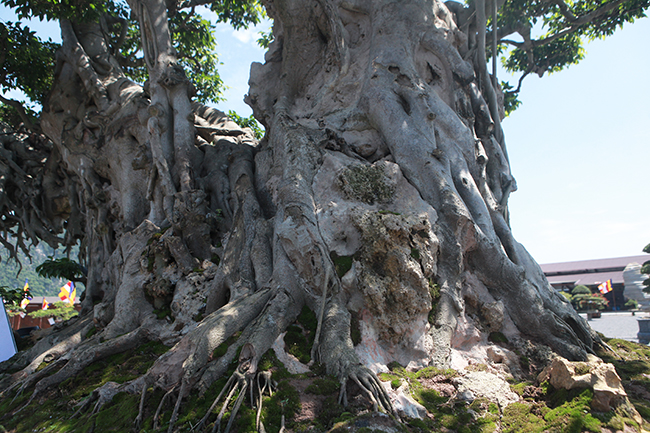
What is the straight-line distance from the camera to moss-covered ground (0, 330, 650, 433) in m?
2.97

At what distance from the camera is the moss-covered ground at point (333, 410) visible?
9.74 ft

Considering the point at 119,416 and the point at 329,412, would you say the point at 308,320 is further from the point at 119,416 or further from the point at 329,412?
the point at 119,416

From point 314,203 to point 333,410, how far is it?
2.66 metres

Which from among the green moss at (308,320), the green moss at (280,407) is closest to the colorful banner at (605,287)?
the green moss at (308,320)

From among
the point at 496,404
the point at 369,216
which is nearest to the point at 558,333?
the point at 496,404

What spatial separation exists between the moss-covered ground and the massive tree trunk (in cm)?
21

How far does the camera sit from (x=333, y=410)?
3066 millimetres

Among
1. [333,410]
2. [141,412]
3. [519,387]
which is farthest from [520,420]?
[141,412]

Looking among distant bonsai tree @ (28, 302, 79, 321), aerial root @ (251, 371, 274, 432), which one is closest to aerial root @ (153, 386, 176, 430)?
aerial root @ (251, 371, 274, 432)

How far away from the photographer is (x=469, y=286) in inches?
197

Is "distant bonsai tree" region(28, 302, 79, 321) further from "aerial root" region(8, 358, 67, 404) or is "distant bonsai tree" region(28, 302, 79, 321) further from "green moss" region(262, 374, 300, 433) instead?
"green moss" region(262, 374, 300, 433)

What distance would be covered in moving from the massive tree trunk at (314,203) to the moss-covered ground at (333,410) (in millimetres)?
208

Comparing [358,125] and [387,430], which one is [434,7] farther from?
[387,430]

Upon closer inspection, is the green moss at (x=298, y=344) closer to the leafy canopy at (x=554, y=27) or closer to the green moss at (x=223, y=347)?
the green moss at (x=223, y=347)
